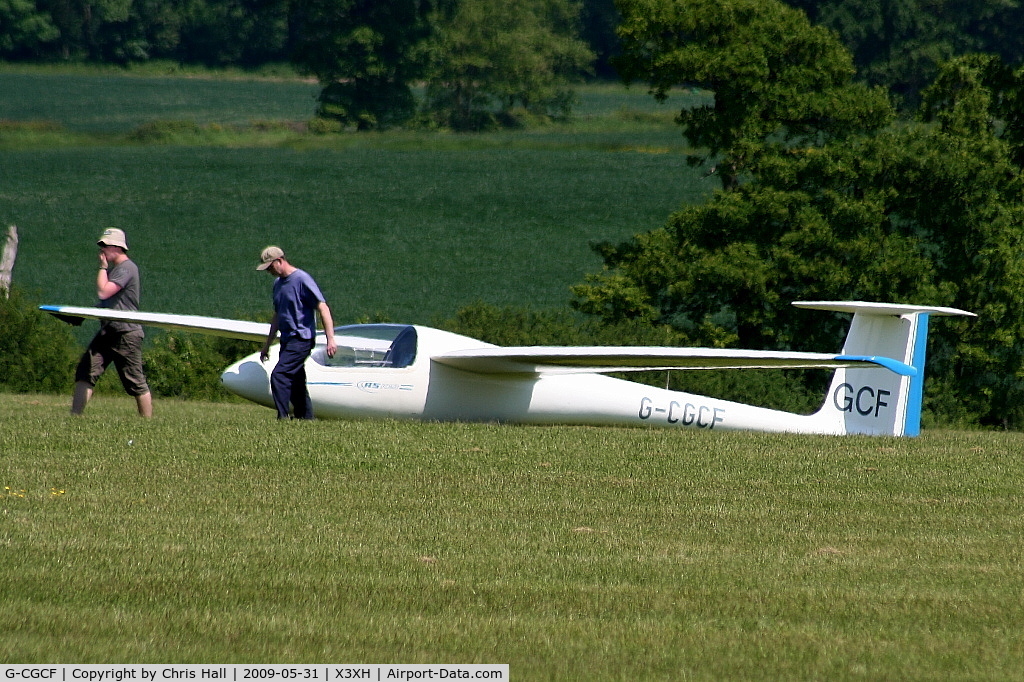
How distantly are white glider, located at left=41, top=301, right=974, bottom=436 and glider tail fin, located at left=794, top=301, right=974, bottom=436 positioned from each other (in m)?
0.01

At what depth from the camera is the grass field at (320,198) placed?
151ft

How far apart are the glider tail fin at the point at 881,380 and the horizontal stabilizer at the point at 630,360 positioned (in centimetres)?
92

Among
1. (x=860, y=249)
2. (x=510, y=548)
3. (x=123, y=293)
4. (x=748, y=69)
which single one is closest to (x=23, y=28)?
(x=748, y=69)

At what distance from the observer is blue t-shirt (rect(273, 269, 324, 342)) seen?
11.9 metres

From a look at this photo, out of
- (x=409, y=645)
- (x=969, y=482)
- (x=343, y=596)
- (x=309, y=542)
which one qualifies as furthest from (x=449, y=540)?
(x=969, y=482)

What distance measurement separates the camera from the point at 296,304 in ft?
39.1

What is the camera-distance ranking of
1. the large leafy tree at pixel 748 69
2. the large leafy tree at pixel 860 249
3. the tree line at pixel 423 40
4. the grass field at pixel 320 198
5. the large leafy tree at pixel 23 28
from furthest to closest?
the large leafy tree at pixel 23 28, the tree line at pixel 423 40, the grass field at pixel 320 198, the large leafy tree at pixel 748 69, the large leafy tree at pixel 860 249

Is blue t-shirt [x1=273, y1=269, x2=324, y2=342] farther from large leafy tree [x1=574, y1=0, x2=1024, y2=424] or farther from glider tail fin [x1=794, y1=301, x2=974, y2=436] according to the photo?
large leafy tree [x1=574, y1=0, x2=1024, y2=424]

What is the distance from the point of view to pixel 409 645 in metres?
5.45

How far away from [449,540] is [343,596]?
1306mm

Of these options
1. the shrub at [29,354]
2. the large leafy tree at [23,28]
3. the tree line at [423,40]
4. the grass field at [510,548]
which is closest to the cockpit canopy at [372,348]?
the grass field at [510,548]

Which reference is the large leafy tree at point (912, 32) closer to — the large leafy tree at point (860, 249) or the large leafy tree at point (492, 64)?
the large leafy tree at point (492, 64)

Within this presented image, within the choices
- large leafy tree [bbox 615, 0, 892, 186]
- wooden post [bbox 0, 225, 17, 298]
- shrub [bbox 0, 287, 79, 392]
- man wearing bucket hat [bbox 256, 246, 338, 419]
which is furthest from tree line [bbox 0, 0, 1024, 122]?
man wearing bucket hat [bbox 256, 246, 338, 419]

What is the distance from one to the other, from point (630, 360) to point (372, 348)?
107 inches
